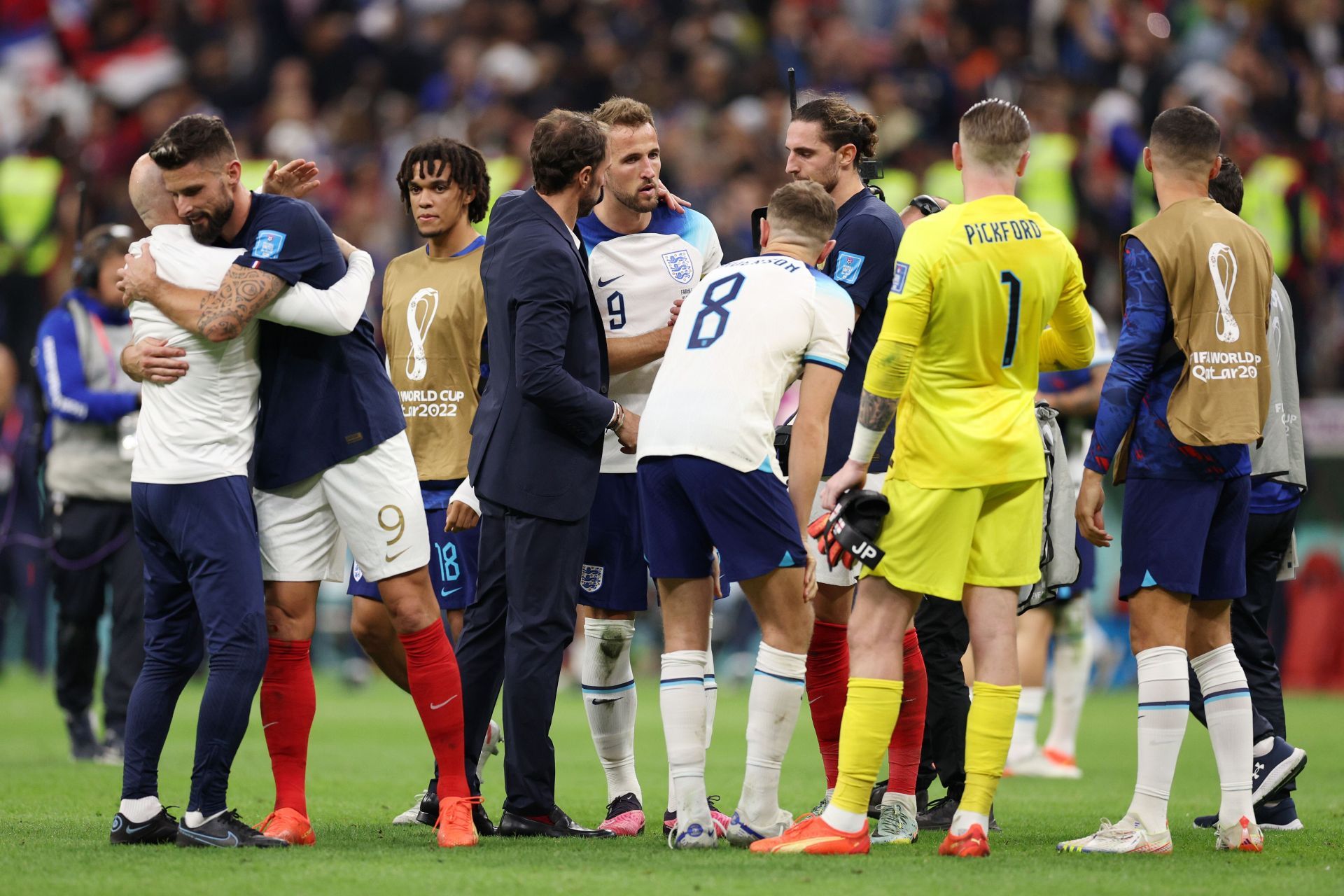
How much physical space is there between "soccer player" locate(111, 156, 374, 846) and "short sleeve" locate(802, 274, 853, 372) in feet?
5.42

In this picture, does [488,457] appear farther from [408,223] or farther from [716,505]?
[408,223]

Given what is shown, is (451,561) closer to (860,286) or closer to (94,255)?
(860,286)

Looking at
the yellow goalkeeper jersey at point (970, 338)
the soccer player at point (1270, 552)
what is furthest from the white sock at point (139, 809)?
the soccer player at point (1270, 552)

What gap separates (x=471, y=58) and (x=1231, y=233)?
14.2m

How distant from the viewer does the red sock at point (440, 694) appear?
19.8 feet

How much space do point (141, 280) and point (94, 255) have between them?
3.86 metres

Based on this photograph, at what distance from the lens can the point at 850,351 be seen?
6.51m

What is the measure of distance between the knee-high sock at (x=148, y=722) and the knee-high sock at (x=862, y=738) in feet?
7.53

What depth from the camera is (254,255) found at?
5.79 metres

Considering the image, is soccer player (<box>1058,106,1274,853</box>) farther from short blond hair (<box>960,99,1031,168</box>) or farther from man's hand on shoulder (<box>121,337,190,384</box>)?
man's hand on shoulder (<box>121,337,190,384</box>)

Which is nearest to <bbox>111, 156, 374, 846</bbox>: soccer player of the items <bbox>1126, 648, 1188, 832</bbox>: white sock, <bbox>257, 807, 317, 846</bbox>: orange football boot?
<bbox>257, 807, 317, 846</bbox>: orange football boot

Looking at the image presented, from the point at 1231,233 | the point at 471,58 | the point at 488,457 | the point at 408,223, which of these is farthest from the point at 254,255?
the point at 471,58

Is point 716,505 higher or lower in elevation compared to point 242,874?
higher

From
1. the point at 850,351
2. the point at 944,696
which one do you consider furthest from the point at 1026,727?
the point at 850,351
